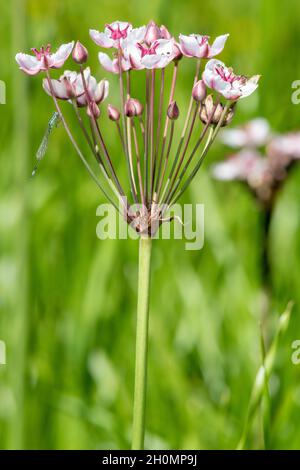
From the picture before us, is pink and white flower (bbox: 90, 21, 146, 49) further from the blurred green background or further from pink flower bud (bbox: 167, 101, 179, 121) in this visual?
the blurred green background

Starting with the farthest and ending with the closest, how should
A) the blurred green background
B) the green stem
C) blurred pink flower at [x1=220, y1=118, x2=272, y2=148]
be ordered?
blurred pink flower at [x1=220, y1=118, x2=272, y2=148]
the blurred green background
the green stem

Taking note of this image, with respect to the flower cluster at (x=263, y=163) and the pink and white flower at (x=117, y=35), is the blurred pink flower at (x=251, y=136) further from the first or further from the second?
the pink and white flower at (x=117, y=35)

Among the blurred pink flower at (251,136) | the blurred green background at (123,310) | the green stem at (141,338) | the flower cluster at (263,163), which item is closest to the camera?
the green stem at (141,338)

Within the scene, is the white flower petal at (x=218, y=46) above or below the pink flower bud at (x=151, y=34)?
below

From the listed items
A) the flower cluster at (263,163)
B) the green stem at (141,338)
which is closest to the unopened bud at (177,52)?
the green stem at (141,338)

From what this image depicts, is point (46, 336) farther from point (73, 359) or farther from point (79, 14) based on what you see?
point (79, 14)

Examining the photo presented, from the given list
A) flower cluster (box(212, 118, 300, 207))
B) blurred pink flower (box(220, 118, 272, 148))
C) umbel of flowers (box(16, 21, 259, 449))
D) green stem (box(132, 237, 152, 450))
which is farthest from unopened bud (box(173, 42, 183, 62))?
blurred pink flower (box(220, 118, 272, 148))
